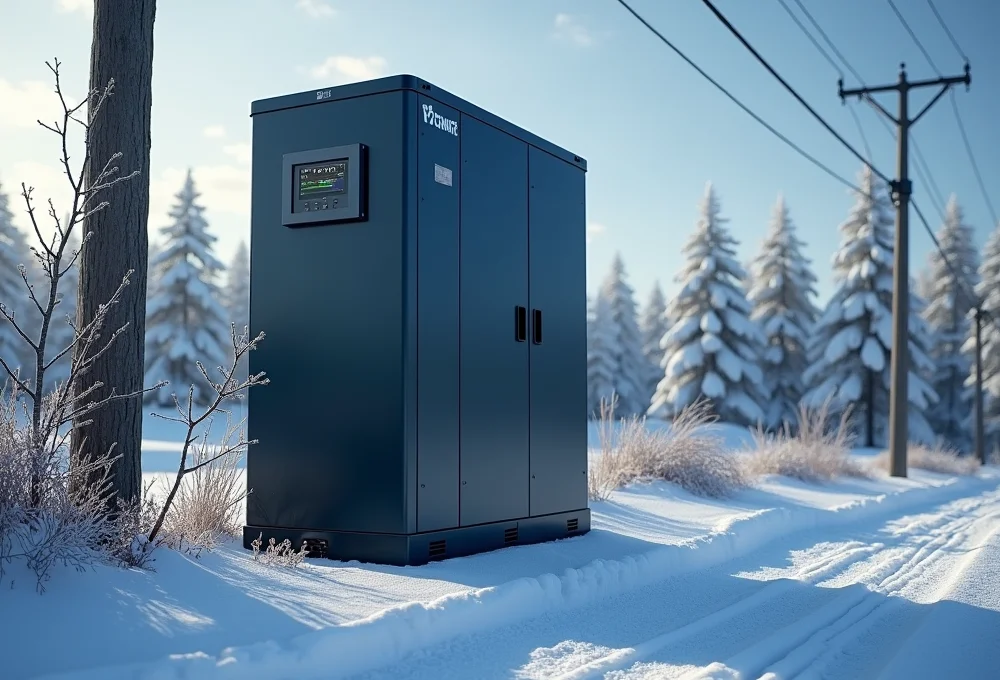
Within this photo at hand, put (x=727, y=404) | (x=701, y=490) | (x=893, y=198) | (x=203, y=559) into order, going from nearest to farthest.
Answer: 1. (x=203, y=559)
2. (x=701, y=490)
3. (x=893, y=198)
4. (x=727, y=404)

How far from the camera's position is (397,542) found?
5.62 metres

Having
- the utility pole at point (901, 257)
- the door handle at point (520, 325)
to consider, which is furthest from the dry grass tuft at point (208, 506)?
the utility pole at point (901, 257)

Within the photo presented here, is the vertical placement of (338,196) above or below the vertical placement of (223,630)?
above

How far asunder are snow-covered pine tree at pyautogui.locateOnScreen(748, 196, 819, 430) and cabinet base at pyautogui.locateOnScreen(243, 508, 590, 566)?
33487 mm

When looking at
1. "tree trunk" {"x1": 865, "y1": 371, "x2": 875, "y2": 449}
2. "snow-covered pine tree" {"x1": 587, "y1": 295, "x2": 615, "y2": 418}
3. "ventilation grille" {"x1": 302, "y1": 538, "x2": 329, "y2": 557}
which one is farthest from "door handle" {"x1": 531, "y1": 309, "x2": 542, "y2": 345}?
"snow-covered pine tree" {"x1": 587, "y1": 295, "x2": 615, "y2": 418}

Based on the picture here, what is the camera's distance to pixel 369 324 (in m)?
5.81

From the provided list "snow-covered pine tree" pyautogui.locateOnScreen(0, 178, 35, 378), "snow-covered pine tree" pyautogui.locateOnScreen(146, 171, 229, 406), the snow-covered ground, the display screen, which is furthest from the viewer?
"snow-covered pine tree" pyautogui.locateOnScreen(146, 171, 229, 406)

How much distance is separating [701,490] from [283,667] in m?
7.97

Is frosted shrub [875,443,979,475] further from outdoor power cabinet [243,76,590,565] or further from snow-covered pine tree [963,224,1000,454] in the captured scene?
snow-covered pine tree [963,224,1000,454]

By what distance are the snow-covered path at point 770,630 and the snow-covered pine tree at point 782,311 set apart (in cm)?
3207

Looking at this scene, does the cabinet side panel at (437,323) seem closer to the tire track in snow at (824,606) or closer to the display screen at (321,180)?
the display screen at (321,180)

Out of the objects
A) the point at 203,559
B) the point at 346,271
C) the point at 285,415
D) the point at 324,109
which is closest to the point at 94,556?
the point at 203,559

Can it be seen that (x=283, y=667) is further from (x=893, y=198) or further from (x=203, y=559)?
(x=893, y=198)

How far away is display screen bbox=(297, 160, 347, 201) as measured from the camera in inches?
234
